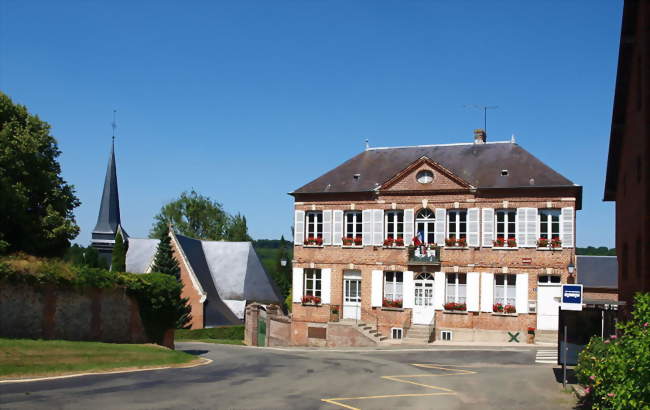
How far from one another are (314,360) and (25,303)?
1093 cm

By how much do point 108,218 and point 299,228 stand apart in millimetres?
28111

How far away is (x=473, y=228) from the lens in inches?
1463

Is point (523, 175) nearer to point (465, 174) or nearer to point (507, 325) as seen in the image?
point (465, 174)

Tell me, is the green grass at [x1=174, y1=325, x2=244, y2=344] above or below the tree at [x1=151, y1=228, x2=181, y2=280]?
below

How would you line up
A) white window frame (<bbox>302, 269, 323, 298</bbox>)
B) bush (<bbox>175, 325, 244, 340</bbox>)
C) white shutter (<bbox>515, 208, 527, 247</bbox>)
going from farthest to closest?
bush (<bbox>175, 325, 244, 340</bbox>)
white window frame (<bbox>302, 269, 323, 298</bbox>)
white shutter (<bbox>515, 208, 527, 247</bbox>)

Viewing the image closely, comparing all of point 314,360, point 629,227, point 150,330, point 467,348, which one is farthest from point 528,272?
point 150,330

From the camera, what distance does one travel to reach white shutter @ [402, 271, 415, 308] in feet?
125

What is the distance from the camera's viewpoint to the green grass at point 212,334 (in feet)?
151

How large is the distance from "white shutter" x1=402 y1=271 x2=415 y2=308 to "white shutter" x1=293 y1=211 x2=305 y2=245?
6507mm

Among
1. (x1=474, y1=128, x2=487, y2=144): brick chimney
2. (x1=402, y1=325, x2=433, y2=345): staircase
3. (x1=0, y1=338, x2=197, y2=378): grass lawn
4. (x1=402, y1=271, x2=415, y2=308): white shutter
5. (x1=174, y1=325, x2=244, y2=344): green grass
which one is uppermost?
(x1=474, y1=128, x2=487, y2=144): brick chimney

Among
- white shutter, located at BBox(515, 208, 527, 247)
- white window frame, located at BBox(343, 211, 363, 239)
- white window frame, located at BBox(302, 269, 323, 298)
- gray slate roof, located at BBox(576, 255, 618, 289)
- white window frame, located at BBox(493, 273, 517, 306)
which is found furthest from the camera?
gray slate roof, located at BBox(576, 255, 618, 289)

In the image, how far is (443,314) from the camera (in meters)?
37.4

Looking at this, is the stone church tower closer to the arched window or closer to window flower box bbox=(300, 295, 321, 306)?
window flower box bbox=(300, 295, 321, 306)

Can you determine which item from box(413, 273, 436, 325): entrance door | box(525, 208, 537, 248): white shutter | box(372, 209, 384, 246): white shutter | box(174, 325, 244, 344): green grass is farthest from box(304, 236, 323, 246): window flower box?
box(525, 208, 537, 248): white shutter
